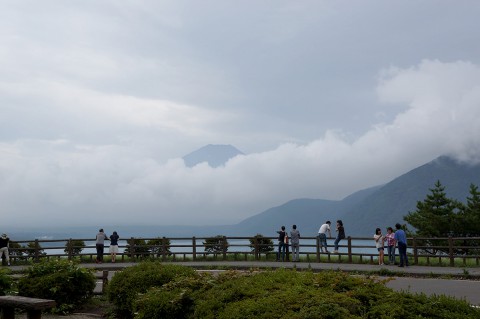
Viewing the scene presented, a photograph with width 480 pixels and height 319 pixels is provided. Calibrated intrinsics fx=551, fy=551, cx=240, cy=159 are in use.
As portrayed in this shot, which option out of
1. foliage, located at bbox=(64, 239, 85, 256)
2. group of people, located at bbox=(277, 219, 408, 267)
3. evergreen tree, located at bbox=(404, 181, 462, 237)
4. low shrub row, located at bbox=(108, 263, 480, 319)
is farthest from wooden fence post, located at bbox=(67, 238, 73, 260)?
evergreen tree, located at bbox=(404, 181, 462, 237)

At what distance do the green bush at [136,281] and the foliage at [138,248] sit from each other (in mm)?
16498

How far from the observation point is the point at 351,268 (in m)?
22.3

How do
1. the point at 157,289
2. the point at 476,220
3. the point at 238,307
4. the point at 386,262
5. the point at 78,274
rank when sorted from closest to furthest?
the point at 238,307 → the point at 157,289 → the point at 78,274 → the point at 386,262 → the point at 476,220

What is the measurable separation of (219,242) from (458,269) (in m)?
12.4

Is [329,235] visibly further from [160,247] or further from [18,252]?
[18,252]

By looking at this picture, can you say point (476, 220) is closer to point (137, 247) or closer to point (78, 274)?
point (137, 247)

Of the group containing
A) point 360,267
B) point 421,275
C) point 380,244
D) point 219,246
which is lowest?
point 421,275

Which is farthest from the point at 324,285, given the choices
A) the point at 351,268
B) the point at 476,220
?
the point at 476,220

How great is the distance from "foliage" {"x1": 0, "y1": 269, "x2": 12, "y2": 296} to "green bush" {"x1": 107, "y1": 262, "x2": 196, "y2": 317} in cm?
255

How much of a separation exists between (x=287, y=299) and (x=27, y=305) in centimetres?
486

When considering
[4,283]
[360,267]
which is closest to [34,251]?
[360,267]

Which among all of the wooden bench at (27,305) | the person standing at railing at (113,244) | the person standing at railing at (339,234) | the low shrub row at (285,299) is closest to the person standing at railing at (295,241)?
the person standing at railing at (339,234)

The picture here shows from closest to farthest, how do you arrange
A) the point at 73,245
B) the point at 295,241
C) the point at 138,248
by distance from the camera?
1. the point at 295,241
2. the point at 73,245
3. the point at 138,248

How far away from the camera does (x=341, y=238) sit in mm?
25875
